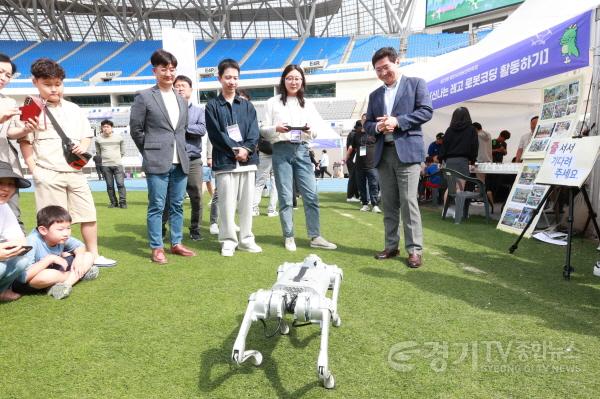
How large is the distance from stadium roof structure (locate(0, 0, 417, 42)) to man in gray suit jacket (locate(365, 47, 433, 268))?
121 ft

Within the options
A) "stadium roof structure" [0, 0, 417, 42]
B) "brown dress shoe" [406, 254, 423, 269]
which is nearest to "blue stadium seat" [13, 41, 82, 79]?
"stadium roof structure" [0, 0, 417, 42]

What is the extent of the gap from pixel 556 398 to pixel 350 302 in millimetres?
1206

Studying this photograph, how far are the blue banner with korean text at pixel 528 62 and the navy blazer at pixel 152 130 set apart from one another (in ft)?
13.9

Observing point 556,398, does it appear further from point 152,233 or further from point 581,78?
point 581,78

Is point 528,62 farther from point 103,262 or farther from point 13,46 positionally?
point 13,46

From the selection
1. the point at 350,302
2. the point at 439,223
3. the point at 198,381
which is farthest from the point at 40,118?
the point at 439,223

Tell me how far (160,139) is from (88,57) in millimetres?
42035

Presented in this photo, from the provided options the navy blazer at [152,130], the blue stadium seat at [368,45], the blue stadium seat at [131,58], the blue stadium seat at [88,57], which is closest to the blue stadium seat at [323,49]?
the blue stadium seat at [368,45]

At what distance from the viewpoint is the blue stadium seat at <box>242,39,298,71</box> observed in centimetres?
3616

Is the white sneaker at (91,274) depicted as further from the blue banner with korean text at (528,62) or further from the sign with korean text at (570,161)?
the blue banner with korean text at (528,62)

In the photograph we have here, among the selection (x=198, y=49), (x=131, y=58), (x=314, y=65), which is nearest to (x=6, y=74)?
(x=314, y=65)

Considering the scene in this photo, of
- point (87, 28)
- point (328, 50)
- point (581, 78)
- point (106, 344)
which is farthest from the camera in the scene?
point (87, 28)

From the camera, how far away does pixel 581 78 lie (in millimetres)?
4262

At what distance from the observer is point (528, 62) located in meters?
4.73
